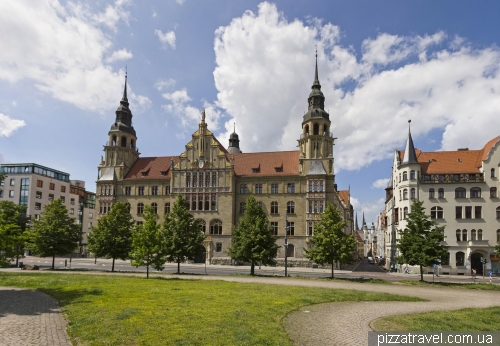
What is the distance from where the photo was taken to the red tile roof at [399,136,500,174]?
176ft

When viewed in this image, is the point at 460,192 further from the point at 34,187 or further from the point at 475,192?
the point at 34,187

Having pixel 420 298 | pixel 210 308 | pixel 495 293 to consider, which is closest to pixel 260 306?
pixel 210 308

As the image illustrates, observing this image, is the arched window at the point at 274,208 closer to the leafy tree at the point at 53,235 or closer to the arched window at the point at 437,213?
the arched window at the point at 437,213

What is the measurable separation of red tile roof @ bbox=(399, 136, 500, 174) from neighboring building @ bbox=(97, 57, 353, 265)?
1496 centimetres

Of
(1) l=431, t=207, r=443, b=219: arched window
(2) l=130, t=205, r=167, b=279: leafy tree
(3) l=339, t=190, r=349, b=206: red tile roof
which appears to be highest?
(3) l=339, t=190, r=349, b=206: red tile roof

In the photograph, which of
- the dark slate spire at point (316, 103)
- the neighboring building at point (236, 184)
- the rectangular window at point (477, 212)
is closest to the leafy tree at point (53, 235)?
the neighboring building at point (236, 184)

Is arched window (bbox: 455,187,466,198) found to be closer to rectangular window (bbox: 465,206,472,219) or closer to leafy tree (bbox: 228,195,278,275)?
rectangular window (bbox: 465,206,472,219)

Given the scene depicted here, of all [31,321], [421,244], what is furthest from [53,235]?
[421,244]

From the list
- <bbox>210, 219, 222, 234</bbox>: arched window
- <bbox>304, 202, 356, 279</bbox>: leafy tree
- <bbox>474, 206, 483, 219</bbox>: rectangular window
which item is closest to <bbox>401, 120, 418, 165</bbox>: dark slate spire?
<bbox>474, 206, 483, 219</bbox>: rectangular window

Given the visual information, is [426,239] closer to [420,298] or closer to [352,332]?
[420,298]

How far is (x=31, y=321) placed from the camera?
15289 mm

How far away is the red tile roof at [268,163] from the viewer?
210 ft

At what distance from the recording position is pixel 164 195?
67.8 m

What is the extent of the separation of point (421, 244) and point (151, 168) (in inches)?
2083
